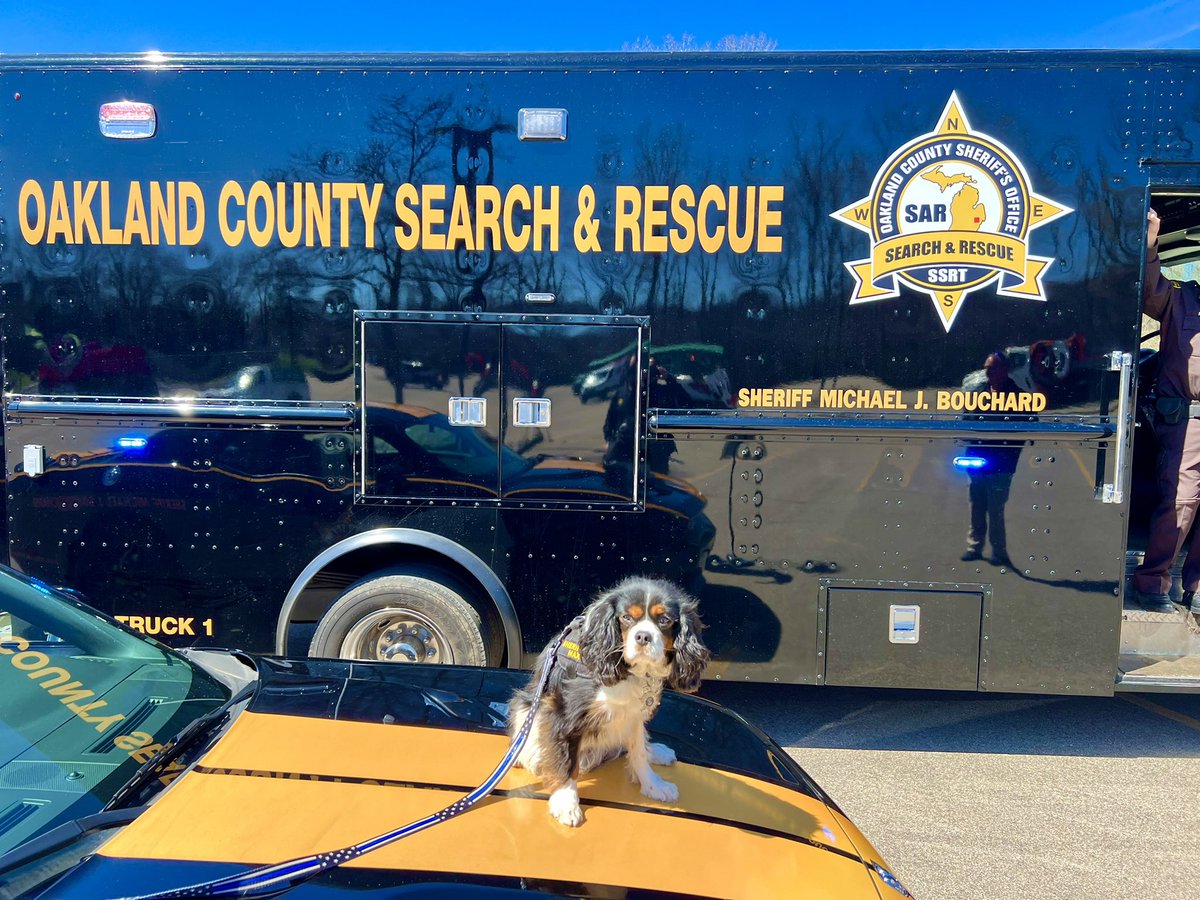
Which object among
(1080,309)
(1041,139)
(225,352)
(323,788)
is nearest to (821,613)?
(1080,309)

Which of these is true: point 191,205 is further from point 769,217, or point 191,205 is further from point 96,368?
point 769,217

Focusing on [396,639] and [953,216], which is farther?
[396,639]

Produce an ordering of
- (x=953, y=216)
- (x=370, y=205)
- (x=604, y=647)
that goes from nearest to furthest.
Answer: (x=604, y=647) → (x=953, y=216) → (x=370, y=205)

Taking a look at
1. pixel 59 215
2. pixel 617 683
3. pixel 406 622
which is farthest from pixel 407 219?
pixel 617 683

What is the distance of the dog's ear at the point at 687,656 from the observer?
6.54 feet

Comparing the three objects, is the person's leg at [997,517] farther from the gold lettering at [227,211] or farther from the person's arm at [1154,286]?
the gold lettering at [227,211]

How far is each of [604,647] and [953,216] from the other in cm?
Result: 272

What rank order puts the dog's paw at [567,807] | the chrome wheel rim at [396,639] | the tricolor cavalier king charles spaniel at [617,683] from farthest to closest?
the chrome wheel rim at [396,639]
the tricolor cavalier king charles spaniel at [617,683]
the dog's paw at [567,807]

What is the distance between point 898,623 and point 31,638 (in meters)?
3.30

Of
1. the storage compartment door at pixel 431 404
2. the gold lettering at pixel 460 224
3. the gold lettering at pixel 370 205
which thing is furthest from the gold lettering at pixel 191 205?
the gold lettering at pixel 460 224

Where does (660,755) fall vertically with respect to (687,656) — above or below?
below

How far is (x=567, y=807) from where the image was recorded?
1.83 m

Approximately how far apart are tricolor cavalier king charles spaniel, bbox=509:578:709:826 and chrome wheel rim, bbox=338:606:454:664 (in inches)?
76.6

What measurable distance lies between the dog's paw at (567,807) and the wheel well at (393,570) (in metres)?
2.01
